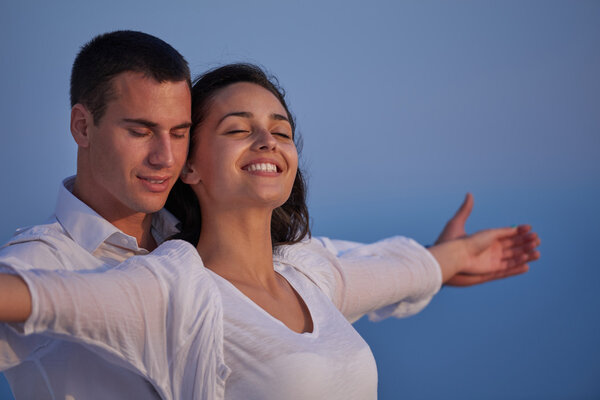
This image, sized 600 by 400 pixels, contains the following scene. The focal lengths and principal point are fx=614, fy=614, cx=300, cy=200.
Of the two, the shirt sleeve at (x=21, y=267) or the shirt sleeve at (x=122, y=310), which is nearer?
the shirt sleeve at (x=122, y=310)

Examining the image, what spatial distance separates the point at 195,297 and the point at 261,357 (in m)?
0.22

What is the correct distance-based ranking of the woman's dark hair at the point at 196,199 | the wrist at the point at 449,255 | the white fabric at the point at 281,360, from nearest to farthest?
the white fabric at the point at 281,360, the woman's dark hair at the point at 196,199, the wrist at the point at 449,255

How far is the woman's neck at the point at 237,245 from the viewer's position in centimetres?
171

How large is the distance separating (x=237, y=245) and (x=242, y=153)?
26 centimetres

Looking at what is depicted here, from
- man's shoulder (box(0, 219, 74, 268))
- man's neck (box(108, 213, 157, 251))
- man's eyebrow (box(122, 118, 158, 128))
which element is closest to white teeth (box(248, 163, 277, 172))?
man's eyebrow (box(122, 118, 158, 128))

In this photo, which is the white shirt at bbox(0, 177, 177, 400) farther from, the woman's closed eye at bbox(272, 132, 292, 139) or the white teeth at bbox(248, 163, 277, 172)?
the woman's closed eye at bbox(272, 132, 292, 139)

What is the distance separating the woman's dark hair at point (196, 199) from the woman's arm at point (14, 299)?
2.54ft

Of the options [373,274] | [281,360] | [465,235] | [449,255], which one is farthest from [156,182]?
[465,235]

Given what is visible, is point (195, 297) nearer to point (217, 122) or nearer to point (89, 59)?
point (217, 122)

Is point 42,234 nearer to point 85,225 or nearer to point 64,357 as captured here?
point 85,225

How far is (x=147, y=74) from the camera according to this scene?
5.97ft

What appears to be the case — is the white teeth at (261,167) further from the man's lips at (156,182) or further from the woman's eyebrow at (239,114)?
the man's lips at (156,182)

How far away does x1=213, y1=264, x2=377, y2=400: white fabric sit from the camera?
1448mm

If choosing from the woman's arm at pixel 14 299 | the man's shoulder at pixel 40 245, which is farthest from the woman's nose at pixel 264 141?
the woman's arm at pixel 14 299
